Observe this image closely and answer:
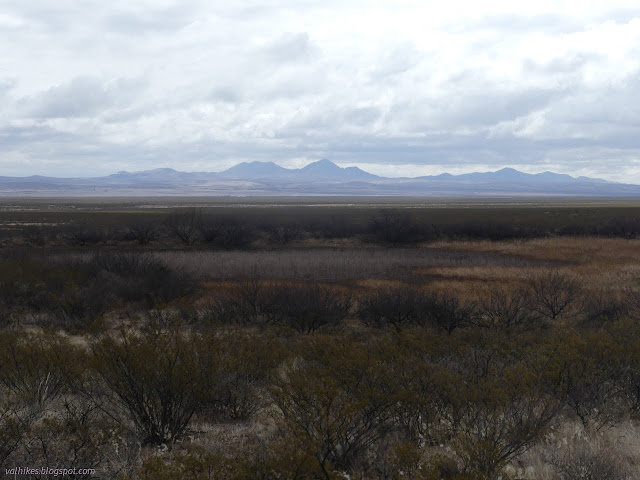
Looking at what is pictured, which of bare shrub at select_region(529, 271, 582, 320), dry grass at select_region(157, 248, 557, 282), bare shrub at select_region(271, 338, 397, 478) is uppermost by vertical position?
bare shrub at select_region(271, 338, 397, 478)

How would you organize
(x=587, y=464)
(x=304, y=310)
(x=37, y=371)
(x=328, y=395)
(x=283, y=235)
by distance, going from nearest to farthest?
(x=587, y=464)
(x=328, y=395)
(x=37, y=371)
(x=304, y=310)
(x=283, y=235)

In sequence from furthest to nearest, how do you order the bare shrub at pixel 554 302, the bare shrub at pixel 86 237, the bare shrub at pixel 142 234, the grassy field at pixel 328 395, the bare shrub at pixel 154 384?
the bare shrub at pixel 142 234, the bare shrub at pixel 86 237, the bare shrub at pixel 554 302, the bare shrub at pixel 154 384, the grassy field at pixel 328 395

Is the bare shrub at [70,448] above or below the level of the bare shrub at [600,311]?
above

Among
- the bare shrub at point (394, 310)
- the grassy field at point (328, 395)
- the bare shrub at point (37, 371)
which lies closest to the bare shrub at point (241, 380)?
the grassy field at point (328, 395)

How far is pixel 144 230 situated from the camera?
48.9 metres

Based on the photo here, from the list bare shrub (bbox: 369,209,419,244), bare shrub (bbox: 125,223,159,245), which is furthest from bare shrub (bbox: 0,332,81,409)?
bare shrub (bbox: 369,209,419,244)

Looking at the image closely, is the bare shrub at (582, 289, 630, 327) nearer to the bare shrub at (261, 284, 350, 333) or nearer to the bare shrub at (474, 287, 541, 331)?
the bare shrub at (474, 287, 541, 331)

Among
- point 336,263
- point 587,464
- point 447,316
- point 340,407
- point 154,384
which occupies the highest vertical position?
point 154,384

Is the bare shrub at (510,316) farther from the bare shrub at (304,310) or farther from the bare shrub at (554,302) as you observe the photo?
the bare shrub at (304,310)

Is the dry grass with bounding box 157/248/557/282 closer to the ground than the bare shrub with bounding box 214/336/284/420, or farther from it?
closer to the ground

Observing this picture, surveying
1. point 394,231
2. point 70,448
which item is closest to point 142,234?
point 394,231

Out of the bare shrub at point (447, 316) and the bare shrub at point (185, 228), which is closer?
the bare shrub at point (447, 316)

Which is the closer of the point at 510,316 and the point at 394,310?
the point at 394,310

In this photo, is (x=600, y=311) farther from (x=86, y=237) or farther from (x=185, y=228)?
(x=86, y=237)
